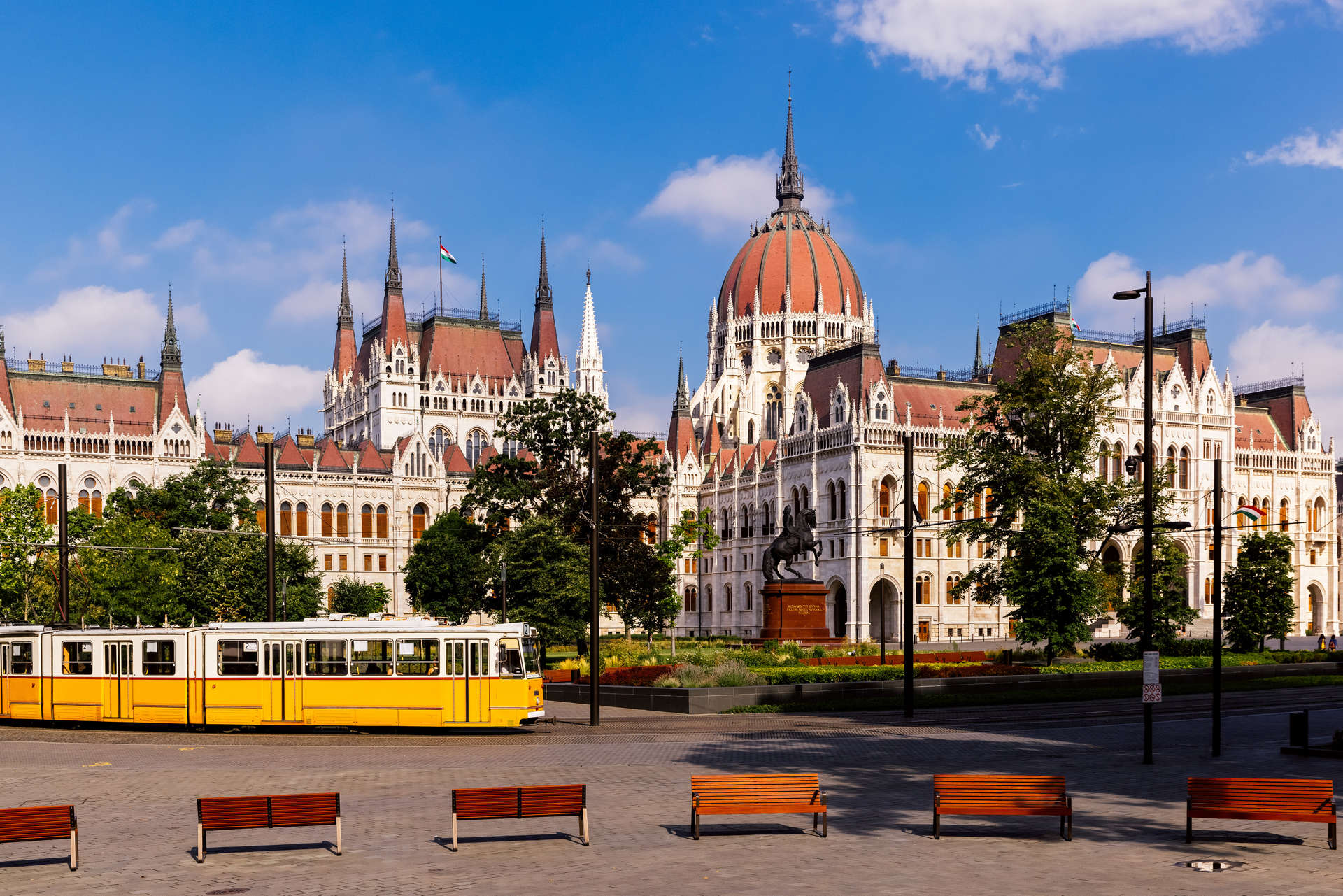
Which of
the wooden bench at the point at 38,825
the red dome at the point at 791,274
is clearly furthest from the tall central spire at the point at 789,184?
the wooden bench at the point at 38,825

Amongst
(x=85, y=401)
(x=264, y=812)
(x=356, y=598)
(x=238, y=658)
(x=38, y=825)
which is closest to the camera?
(x=38, y=825)

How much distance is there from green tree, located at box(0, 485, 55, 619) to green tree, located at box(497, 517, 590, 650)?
23.0 m

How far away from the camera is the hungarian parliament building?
9925 centimetres

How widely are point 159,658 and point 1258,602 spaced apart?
44.0 metres

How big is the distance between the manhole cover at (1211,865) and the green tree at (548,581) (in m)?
43.8

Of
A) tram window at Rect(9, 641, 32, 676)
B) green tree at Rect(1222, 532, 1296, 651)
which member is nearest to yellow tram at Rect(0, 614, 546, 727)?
tram window at Rect(9, 641, 32, 676)

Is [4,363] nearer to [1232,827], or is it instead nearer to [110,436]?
[110,436]

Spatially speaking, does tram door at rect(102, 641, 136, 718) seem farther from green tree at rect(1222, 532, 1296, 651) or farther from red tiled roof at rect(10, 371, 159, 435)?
red tiled roof at rect(10, 371, 159, 435)

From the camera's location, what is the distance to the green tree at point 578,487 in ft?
220

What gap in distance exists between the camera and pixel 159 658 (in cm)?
3344

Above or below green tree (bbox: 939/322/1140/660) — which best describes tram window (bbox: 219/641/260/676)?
below

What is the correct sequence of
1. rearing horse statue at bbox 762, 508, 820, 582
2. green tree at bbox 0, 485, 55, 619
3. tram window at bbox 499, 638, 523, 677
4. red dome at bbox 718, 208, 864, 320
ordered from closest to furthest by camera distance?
tram window at bbox 499, 638, 523, 677, rearing horse statue at bbox 762, 508, 820, 582, green tree at bbox 0, 485, 55, 619, red dome at bbox 718, 208, 864, 320

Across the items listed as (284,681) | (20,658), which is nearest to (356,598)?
(20,658)

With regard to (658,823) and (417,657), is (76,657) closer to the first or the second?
(417,657)
